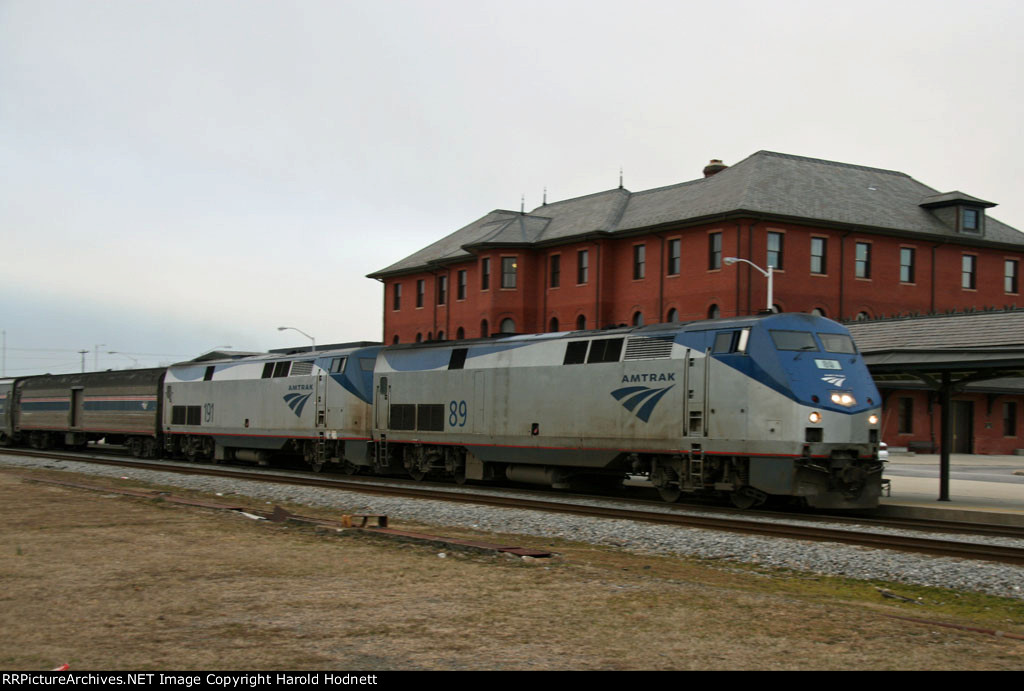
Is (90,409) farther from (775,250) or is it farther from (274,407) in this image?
(775,250)

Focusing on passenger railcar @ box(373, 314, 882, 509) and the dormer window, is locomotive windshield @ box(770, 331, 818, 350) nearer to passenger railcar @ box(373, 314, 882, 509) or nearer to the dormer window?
passenger railcar @ box(373, 314, 882, 509)

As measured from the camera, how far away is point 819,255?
164ft

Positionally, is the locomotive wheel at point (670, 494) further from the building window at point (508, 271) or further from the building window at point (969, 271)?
the building window at point (969, 271)

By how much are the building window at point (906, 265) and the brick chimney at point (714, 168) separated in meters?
11.5

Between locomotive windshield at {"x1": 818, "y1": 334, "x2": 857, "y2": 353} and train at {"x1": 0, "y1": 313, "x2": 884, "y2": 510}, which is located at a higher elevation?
locomotive windshield at {"x1": 818, "y1": 334, "x2": 857, "y2": 353}

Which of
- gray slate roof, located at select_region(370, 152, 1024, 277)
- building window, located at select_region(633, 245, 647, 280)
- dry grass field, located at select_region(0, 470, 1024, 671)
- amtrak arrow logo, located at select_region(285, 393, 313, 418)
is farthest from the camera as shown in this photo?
building window, located at select_region(633, 245, 647, 280)

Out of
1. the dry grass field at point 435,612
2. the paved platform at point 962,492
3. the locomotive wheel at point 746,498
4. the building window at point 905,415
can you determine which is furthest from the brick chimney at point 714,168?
the dry grass field at point 435,612

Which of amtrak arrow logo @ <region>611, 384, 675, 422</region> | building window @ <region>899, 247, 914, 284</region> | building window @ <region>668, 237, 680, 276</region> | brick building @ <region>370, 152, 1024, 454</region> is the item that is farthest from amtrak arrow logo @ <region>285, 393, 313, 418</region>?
building window @ <region>899, 247, 914, 284</region>

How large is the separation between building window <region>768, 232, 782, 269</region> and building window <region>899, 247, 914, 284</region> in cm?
834

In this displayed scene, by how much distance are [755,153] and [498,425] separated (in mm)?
33707

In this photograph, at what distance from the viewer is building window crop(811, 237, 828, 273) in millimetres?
49938

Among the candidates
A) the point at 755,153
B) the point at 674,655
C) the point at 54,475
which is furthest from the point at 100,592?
the point at 755,153

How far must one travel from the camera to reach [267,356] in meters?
35.7

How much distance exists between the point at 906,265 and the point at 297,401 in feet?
118
